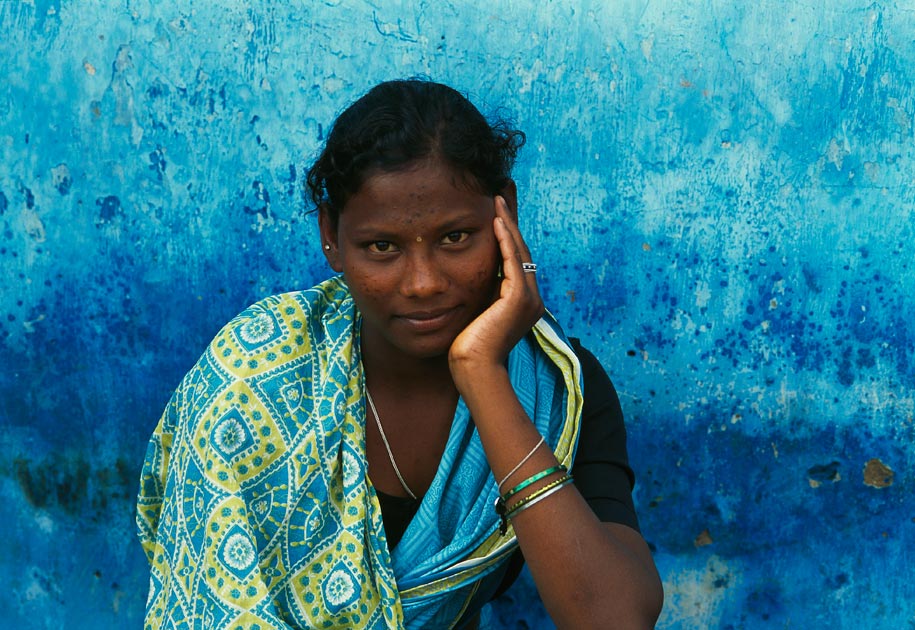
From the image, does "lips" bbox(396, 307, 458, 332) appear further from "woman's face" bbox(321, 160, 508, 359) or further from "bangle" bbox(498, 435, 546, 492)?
"bangle" bbox(498, 435, 546, 492)

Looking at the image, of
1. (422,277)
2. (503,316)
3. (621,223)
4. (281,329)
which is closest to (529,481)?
(503,316)

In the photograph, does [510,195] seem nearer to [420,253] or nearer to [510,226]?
[510,226]

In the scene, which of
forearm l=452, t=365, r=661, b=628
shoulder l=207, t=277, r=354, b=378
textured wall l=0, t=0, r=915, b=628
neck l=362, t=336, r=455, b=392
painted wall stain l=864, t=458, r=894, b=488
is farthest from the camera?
painted wall stain l=864, t=458, r=894, b=488

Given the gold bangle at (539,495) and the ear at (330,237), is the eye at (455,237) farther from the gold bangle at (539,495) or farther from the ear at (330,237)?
the gold bangle at (539,495)

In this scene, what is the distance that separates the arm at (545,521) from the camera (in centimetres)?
175

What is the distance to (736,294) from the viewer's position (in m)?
2.51

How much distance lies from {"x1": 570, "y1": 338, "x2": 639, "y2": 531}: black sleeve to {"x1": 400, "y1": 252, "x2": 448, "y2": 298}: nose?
1.54 ft

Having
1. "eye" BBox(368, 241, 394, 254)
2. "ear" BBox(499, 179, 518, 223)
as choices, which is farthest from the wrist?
"ear" BBox(499, 179, 518, 223)

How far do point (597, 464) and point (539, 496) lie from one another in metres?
0.34

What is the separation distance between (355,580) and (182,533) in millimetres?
358

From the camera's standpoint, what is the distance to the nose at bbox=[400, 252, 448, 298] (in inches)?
72.1

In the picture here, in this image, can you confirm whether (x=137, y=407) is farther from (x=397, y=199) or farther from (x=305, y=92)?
(x=397, y=199)

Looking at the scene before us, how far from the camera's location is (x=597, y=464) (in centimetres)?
207

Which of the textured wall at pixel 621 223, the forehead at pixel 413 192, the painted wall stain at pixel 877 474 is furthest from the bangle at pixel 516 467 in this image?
the painted wall stain at pixel 877 474
